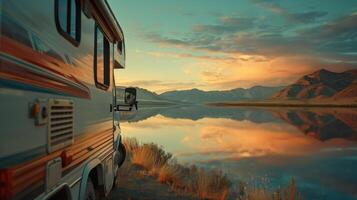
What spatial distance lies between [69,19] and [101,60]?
190 centimetres

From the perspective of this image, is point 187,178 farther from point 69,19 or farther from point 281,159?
point 69,19

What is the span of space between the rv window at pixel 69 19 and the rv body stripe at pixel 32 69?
0.89ft

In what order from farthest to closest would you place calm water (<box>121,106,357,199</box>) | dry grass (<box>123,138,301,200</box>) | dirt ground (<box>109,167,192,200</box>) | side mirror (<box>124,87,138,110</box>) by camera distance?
calm water (<box>121,106,357,199</box>) → dry grass (<box>123,138,301,200</box>) → dirt ground (<box>109,167,192,200</box>) → side mirror (<box>124,87,138,110</box>)

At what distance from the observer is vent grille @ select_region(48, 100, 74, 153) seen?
3113mm

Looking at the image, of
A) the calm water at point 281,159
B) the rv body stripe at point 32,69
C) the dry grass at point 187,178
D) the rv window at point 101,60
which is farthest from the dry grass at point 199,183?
the rv body stripe at point 32,69

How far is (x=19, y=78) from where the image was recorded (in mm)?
2488

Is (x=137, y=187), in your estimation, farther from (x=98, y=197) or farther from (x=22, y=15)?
(x=22, y=15)

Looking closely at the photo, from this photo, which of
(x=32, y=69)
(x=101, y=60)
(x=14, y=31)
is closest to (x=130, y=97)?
(x=101, y=60)

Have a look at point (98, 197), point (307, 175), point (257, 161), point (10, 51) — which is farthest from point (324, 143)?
point (10, 51)

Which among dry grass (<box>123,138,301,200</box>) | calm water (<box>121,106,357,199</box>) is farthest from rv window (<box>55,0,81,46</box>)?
calm water (<box>121,106,357,199</box>)

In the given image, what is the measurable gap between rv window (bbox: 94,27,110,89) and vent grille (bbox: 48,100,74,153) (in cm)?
149

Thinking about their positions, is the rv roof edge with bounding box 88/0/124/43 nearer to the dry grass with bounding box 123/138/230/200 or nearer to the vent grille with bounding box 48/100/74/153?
the vent grille with bounding box 48/100/74/153

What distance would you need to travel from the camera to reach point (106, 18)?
18.7 feet

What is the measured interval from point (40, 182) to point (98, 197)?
282cm
